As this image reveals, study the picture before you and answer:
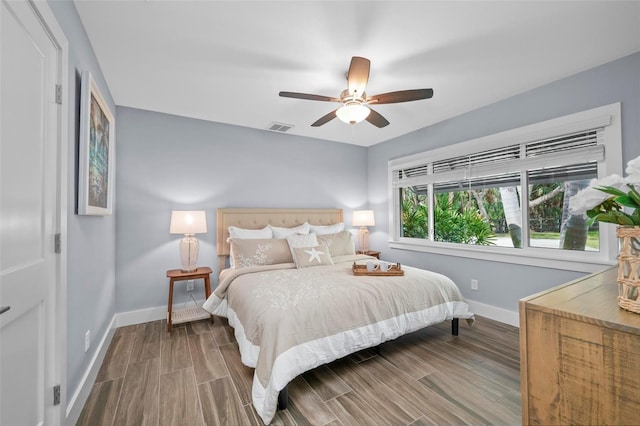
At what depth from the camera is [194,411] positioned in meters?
1.77

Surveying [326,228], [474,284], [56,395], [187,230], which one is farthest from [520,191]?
[56,395]

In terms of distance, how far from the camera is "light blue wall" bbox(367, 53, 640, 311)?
2320 millimetres

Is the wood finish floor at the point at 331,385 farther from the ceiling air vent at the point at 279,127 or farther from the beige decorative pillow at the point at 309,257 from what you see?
the ceiling air vent at the point at 279,127

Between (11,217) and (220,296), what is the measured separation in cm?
197

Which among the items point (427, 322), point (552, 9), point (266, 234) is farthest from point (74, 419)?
point (552, 9)

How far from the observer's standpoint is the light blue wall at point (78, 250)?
1640 mm

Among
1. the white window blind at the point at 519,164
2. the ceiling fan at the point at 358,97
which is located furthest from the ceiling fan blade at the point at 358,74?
the white window blind at the point at 519,164

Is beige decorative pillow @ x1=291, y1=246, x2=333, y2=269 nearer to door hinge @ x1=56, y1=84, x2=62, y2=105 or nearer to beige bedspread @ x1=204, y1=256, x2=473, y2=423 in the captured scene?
beige bedspread @ x1=204, y1=256, x2=473, y2=423

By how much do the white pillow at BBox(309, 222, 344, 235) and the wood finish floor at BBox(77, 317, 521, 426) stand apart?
1.89m

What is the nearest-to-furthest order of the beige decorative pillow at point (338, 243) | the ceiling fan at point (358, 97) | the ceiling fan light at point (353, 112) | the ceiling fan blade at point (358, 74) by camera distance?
the ceiling fan blade at point (358, 74) < the ceiling fan at point (358, 97) < the ceiling fan light at point (353, 112) < the beige decorative pillow at point (338, 243)

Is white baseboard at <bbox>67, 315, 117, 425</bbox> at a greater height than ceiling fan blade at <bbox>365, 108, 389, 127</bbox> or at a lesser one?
lesser

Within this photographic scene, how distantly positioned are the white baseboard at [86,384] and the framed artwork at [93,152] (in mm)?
1162

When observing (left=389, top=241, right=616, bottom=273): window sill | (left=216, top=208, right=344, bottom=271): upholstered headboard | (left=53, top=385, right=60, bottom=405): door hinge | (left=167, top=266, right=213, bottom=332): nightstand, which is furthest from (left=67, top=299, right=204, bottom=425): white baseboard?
(left=389, top=241, right=616, bottom=273): window sill

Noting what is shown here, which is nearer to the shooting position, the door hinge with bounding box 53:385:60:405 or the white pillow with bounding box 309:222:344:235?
the door hinge with bounding box 53:385:60:405
